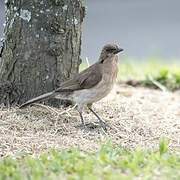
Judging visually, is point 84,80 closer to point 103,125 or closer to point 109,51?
point 109,51

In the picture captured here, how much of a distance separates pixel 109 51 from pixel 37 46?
0.87 meters

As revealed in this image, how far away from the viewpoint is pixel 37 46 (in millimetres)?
8648

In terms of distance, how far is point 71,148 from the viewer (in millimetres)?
7234

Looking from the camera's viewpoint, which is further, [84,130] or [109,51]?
[109,51]

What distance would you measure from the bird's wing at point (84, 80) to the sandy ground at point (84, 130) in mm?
333

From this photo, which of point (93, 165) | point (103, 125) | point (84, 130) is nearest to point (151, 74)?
point (103, 125)

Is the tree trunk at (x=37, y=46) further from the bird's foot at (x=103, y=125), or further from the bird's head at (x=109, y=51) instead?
the bird's foot at (x=103, y=125)

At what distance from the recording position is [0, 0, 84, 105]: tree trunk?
8617 millimetres

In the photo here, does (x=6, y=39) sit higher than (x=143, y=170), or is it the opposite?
(x=6, y=39)

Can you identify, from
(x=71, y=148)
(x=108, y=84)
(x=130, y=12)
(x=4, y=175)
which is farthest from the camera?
(x=130, y=12)

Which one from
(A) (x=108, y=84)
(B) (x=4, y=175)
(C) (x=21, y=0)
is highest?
(C) (x=21, y=0)

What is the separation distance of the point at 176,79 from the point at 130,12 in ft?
29.0

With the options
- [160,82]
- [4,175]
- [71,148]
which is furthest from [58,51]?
[160,82]

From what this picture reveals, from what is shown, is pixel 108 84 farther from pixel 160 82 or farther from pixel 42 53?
pixel 160 82
